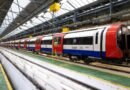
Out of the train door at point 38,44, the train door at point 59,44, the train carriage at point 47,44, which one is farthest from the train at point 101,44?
the train door at point 38,44

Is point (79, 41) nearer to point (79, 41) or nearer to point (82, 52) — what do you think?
point (79, 41)

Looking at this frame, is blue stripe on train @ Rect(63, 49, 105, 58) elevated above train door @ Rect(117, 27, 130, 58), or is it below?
below

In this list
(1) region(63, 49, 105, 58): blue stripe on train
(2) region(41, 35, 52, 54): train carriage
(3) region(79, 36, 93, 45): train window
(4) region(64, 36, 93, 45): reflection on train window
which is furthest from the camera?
(2) region(41, 35, 52, 54): train carriage

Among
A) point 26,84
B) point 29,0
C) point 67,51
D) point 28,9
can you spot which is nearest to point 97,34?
point 67,51

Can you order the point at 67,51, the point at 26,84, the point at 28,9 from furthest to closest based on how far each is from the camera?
the point at 28,9
the point at 67,51
the point at 26,84

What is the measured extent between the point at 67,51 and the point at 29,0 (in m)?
6.87

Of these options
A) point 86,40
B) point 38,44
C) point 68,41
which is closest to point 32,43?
point 38,44

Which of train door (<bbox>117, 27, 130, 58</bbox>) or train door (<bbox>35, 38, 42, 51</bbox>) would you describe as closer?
train door (<bbox>117, 27, 130, 58</bbox>)

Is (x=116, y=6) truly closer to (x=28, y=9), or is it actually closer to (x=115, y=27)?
(x=115, y=27)

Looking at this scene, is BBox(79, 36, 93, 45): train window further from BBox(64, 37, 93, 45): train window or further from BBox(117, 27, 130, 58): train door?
BBox(117, 27, 130, 58): train door

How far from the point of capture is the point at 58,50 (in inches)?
921

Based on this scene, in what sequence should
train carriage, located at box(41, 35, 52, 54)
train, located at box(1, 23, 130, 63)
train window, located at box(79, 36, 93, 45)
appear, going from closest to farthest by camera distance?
train, located at box(1, 23, 130, 63), train window, located at box(79, 36, 93, 45), train carriage, located at box(41, 35, 52, 54)

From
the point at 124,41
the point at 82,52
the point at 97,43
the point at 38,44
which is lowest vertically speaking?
the point at 82,52

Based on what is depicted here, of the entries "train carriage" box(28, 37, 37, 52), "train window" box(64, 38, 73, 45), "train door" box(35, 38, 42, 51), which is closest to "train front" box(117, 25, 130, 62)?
"train window" box(64, 38, 73, 45)
